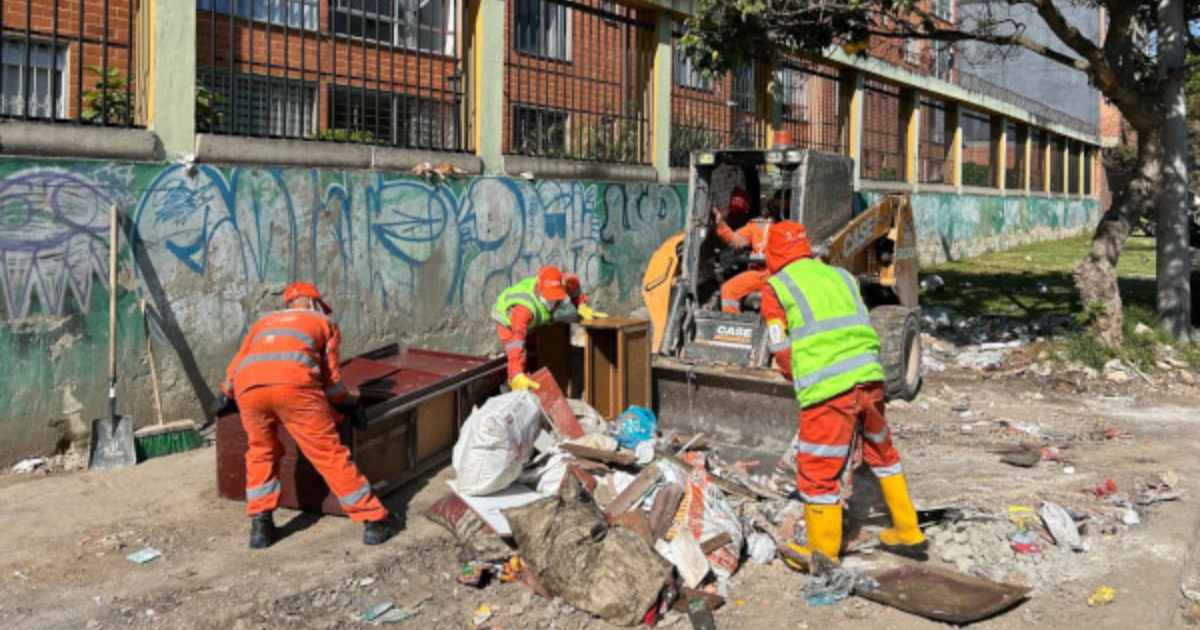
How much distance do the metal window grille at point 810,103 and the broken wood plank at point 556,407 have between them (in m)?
9.16

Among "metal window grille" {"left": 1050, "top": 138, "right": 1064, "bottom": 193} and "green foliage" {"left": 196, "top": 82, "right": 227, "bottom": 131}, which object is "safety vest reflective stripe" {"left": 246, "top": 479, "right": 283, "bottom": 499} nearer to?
"green foliage" {"left": 196, "top": 82, "right": 227, "bottom": 131}

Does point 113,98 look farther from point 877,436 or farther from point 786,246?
point 877,436

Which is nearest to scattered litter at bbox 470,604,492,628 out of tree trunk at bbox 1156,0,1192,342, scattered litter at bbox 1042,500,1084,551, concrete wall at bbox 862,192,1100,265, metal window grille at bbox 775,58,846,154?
scattered litter at bbox 1042,500,1084,551

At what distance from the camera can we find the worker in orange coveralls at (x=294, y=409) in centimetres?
514

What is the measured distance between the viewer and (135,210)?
6906 mm

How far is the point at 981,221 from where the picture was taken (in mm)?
24531

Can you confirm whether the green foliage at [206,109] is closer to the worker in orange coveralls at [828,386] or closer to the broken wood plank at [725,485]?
the broken wood plank at [725,485]

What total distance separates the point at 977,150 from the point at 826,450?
22499mm

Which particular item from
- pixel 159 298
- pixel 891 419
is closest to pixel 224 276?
pixel 159 298

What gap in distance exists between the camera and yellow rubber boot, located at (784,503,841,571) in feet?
16.4

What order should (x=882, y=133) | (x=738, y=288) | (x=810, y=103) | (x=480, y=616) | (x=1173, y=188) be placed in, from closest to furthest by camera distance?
(x=480, y=616) → (x=738, y=288) → (x=1173, y=188) → (x=810, y=103) → (x=882, y=133)

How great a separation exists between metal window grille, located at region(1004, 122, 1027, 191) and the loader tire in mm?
19982

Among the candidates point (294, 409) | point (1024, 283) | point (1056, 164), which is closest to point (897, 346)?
point (294, 409)

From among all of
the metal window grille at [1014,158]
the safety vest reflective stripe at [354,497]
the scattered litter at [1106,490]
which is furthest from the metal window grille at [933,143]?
the safety vest reflective stripe at [354,497]
